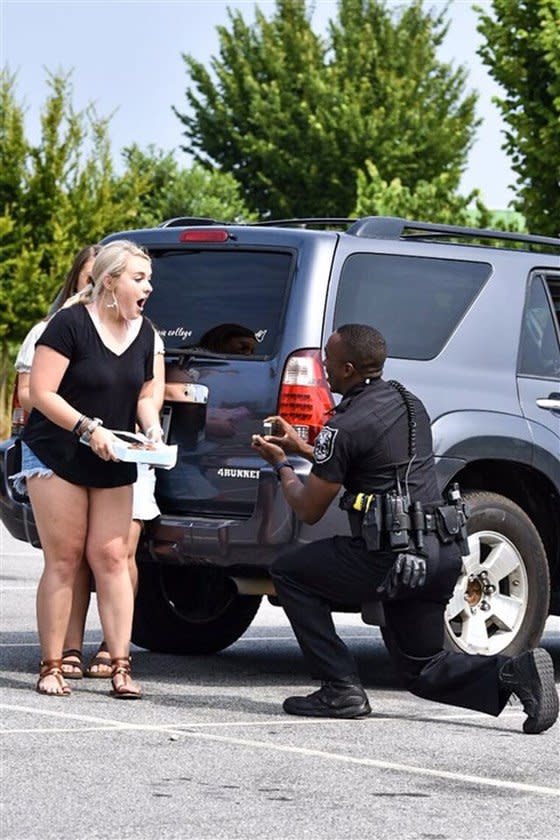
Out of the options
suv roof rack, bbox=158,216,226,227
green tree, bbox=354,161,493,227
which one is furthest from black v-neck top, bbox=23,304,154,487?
Answer: green tree, bbox=354,161,493,227

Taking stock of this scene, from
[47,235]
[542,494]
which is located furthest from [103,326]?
[47,235]

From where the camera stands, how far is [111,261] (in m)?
8.20

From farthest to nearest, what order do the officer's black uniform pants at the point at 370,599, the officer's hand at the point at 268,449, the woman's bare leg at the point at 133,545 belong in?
the woman's bare leg at the point at 133,545, the officer's hand at the point at 268,449, the officer's black uniform pants at the point at 370,599

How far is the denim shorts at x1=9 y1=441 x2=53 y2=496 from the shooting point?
830 cm

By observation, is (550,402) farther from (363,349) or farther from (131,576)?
(131,576)

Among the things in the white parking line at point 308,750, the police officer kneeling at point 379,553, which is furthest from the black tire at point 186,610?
the white parking line at point 308,750

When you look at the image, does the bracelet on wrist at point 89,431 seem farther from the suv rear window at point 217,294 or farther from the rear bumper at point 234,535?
A: the suv rear window at point 217,294

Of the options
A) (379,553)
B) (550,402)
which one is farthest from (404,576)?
(550,402)

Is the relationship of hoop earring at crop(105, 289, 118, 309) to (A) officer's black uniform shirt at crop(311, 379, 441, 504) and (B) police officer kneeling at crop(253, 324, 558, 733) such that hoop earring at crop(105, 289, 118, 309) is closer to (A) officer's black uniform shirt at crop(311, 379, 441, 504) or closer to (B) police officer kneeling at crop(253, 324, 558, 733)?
(B) police officer kneeling at crop(253, 324, 558, 733)

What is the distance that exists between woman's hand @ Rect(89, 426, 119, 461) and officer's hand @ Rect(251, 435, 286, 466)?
1.87ft

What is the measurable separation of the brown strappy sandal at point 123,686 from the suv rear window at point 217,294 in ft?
4.58

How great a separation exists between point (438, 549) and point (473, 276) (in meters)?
1.74

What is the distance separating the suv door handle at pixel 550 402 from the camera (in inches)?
351

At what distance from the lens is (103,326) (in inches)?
325
